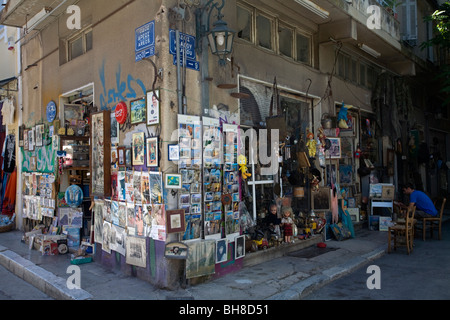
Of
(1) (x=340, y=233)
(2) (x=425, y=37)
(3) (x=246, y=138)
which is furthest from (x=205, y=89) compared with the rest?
(2) (x=425, y=37)

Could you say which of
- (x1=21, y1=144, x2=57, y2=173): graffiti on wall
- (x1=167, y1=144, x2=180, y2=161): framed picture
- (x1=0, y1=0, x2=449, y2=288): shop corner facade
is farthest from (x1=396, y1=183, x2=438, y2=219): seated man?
(x1=21, y1=144, x2=57, y2=173): graffiti on wall

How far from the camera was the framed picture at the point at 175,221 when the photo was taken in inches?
219

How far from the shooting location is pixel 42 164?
376 inches

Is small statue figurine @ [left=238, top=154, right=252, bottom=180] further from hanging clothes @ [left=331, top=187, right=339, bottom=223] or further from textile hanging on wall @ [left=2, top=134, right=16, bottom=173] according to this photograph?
textile hanging on wall @ [left=2, top=134, right=16, bottom=173]

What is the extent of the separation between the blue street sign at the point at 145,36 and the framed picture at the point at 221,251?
3.38 m

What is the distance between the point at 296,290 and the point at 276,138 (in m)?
3.14

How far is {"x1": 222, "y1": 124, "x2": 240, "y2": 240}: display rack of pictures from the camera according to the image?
649cm

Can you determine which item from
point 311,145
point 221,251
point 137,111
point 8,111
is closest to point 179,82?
point 137,111

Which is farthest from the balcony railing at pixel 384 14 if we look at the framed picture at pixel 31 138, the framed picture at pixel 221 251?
the framed picture at pixel 31 138

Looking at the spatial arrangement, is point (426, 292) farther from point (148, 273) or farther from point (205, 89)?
point (205, 89)

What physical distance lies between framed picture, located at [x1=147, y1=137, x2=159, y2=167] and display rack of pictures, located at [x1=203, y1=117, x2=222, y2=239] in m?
0.82

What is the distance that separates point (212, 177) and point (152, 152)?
3.62 ft

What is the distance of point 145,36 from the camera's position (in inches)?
237

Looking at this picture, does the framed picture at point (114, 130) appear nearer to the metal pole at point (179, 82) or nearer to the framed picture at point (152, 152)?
Answer: the framed picture at point (152, 152)
